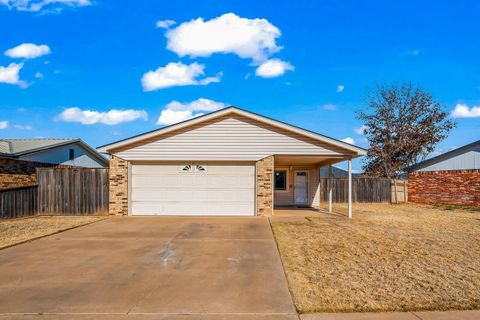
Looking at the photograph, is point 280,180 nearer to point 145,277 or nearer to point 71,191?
point 71,191

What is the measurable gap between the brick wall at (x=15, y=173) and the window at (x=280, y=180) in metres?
12.4

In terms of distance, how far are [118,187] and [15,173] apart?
596 centimetres

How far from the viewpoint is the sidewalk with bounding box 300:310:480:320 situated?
15.3ft

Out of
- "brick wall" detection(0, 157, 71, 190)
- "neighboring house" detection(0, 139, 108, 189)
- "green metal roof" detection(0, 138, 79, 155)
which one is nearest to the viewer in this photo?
"brick wall" detection(0, 157, 71, 190)

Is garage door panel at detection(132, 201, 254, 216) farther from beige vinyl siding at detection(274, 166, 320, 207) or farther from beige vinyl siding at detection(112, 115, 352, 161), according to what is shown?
beige vinyl siding at detection(274, 166, 320, 207)

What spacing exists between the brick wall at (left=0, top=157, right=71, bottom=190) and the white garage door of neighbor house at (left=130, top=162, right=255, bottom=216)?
613 cm

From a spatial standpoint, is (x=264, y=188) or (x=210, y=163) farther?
(x=210, y=163)

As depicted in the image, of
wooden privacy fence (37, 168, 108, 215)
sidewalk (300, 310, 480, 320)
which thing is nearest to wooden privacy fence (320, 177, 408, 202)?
wooden privacy fence (37, 168, 108, 215)

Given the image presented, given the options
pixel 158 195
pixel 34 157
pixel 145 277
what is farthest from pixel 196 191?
pixel 34 157

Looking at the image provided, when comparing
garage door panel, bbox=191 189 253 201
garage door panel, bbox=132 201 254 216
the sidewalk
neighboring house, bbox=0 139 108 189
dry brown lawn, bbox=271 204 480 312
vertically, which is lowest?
the sidewalk

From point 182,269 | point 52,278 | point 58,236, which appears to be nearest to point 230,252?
point 182,269

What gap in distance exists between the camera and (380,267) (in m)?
7.09

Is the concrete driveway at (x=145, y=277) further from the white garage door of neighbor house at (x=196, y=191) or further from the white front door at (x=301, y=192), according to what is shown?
the white front door at (x=301, y=192)

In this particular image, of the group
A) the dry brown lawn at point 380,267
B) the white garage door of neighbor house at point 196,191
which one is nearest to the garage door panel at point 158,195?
the white garage door of neighbor house at point 196,191
